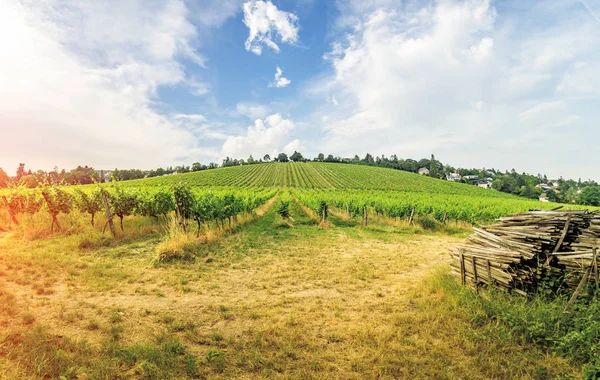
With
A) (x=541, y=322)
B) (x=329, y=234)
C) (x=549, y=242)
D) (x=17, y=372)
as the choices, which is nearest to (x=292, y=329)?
(x=17, y=372)

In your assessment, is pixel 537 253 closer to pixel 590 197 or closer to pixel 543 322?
pixel 543 322

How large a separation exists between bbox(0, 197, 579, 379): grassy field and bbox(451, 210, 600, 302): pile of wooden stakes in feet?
3.18

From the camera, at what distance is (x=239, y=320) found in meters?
5.50

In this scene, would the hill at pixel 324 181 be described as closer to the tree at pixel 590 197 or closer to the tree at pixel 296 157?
the tree at pixel 590 197

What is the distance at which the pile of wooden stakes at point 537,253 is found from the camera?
5328mm

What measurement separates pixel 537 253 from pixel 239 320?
22.1ft

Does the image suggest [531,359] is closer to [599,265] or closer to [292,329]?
[599,265]

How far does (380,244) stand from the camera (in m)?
13.5

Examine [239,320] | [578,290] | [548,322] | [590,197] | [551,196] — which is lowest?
[239,320]

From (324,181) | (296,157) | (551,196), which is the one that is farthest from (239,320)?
(296,157)

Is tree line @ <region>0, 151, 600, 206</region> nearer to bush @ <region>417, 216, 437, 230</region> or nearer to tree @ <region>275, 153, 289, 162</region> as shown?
tree @ <region>275, 153, 289, 162</region>

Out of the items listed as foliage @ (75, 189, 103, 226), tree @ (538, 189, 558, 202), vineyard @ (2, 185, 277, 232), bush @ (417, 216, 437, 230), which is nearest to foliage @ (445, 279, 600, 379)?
vineyard @ (2, 185, 277, 232)

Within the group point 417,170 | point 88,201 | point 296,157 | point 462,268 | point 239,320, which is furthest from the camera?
point 296,157

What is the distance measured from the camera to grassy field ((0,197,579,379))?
392 cm
